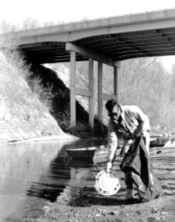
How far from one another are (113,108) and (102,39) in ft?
108

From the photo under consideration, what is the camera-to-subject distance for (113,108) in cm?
729

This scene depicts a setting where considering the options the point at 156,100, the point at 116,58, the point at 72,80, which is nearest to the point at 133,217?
the point at 72,80

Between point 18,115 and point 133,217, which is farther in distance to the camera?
point 18,115

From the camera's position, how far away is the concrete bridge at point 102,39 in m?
35.2

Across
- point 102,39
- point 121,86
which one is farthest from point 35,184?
point 121,86

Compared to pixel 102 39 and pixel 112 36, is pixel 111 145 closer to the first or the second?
pixel 112 36

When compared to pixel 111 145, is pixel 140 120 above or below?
above

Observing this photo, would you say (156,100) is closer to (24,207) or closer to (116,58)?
(116,58)

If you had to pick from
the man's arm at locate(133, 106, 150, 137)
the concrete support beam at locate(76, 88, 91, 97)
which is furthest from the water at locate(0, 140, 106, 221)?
the concrete support beam at locate(76, 88, 91, 97)

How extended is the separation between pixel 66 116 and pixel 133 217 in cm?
3756

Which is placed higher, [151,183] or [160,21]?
[160,21]

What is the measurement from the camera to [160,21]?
114 ft

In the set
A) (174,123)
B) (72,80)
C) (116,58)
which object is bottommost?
(174,123)

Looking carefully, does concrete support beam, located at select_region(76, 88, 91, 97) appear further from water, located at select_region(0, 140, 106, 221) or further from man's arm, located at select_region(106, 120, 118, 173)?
man's arm, located at select_region(106, 120, 118, 173)
